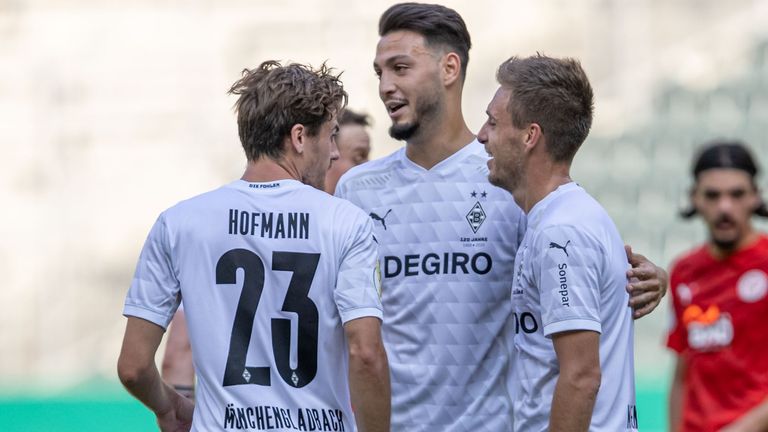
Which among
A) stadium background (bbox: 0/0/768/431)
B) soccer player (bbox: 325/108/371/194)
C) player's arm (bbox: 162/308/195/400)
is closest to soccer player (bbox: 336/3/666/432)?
player's arm (bbox: 162/308/195/400)

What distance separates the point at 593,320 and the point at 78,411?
29.5ft

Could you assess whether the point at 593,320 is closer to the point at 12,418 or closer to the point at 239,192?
the point at 239,192

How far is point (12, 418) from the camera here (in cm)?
1161

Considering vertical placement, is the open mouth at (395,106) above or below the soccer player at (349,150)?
above

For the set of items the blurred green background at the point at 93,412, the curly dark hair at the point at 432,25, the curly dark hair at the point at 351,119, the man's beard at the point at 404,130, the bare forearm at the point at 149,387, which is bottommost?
the blurred green background at the point at 93,412

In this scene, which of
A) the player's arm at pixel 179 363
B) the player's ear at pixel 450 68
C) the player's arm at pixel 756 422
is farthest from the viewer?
the player's arm at pixel 179 363

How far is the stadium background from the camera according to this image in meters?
14.4

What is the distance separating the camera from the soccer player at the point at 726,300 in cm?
455

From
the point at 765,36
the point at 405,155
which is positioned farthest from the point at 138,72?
the point at 405,155

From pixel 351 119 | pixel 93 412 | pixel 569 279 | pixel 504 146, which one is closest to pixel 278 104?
pixel 504 146

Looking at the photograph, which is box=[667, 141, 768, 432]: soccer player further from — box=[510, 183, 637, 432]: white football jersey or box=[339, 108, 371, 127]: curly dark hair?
box=[339, 108, 371, 127]: curly dark hair

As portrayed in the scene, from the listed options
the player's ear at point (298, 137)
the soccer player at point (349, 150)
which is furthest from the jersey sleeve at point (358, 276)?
the soccer player at point (349, 150)

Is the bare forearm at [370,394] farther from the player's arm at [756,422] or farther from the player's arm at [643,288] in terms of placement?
the player's arm at [756,422]

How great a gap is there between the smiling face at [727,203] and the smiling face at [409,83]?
3.22ft
